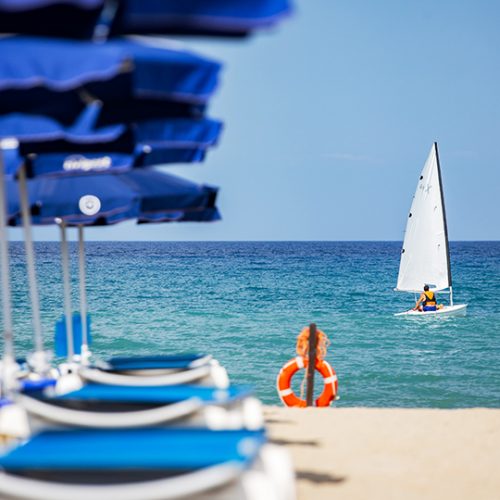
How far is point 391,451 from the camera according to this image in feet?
25.0

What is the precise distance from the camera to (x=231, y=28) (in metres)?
3.62

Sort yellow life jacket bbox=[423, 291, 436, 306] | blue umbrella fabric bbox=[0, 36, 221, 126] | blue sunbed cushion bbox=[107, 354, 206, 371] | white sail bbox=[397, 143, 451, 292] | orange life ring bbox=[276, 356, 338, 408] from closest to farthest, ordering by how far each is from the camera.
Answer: blue umbrella fabric bbox=[0, 36, 221, 126], blue sunbed cushion bbox=[107, 354, 206, 371], orange life ring bbox=[276, 356, 338, 408], yellow life jacket bbox=[423, 291, 436, 306], white sail bbox=[397, 143, 451, 292]

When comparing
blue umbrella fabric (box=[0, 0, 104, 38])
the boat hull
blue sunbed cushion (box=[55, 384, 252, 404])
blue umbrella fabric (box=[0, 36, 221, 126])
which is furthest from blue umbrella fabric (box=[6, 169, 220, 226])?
the boat hull

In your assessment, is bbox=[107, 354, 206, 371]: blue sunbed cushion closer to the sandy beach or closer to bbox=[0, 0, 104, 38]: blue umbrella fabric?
the sandy beach

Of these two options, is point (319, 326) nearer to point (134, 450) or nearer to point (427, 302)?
point (427, 302)

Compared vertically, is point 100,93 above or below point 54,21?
below

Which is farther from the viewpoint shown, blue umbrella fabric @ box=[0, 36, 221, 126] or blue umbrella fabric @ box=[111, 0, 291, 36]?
blue umbrella fabric @ box=[0, 36, 221, 126]

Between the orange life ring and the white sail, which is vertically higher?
the white sail

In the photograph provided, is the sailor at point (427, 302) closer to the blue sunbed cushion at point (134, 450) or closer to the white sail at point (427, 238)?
the white sail at point (427, 238)

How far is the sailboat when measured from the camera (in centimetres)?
3325

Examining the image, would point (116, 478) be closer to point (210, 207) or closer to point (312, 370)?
point (210, 207)

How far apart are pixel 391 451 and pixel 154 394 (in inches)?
140

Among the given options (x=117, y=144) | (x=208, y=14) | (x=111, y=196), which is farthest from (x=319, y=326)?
(x=208, y=14)

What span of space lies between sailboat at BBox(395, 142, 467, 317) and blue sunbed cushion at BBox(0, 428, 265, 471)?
29.3 metres
